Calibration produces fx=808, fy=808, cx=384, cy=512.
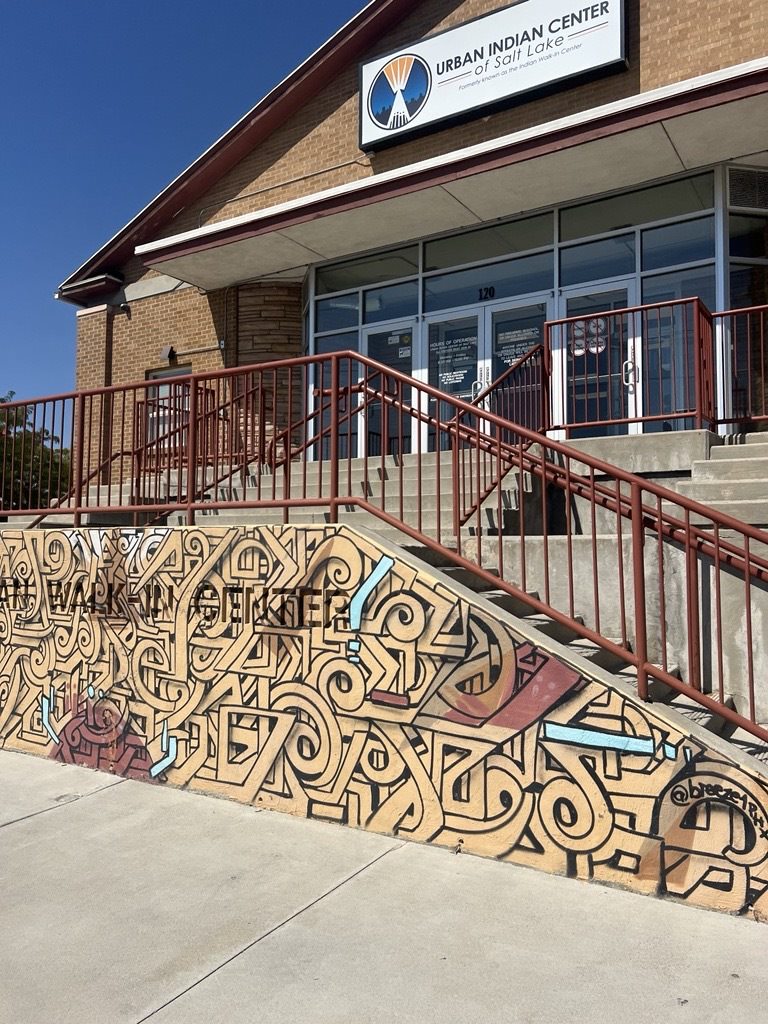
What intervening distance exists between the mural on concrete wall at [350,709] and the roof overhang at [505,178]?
5.38m

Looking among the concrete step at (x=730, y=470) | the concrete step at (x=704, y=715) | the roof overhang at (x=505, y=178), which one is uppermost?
the roof overhang at (x=505, y=178)

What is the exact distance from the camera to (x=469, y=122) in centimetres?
972

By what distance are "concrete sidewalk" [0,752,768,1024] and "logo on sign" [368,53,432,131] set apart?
29.2 ft

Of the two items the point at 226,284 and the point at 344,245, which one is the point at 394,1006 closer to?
the point at 344,245

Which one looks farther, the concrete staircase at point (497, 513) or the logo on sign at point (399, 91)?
the logo on sign at point (399, 91)

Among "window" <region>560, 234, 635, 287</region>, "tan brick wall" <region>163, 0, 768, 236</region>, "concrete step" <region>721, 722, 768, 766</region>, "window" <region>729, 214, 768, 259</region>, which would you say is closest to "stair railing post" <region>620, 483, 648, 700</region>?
"concrete step" <region>721, 722, 768, 766</region>

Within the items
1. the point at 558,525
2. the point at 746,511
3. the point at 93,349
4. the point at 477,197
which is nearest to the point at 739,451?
the point at 746,511

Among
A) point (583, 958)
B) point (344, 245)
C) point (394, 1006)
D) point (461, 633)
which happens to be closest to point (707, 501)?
point (461, 633)

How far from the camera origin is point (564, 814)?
3803 mm

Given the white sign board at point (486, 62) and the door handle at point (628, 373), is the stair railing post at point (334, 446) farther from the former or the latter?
the white sign board at point (486, 62)

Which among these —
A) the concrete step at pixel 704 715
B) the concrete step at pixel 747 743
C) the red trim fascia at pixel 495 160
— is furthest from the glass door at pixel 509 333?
the concrete step at pixel 747 743

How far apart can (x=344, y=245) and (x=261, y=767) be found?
7832mm

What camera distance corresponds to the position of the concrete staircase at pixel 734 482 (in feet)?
16.6

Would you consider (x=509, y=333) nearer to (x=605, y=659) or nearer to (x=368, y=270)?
(x=368, y=270)
